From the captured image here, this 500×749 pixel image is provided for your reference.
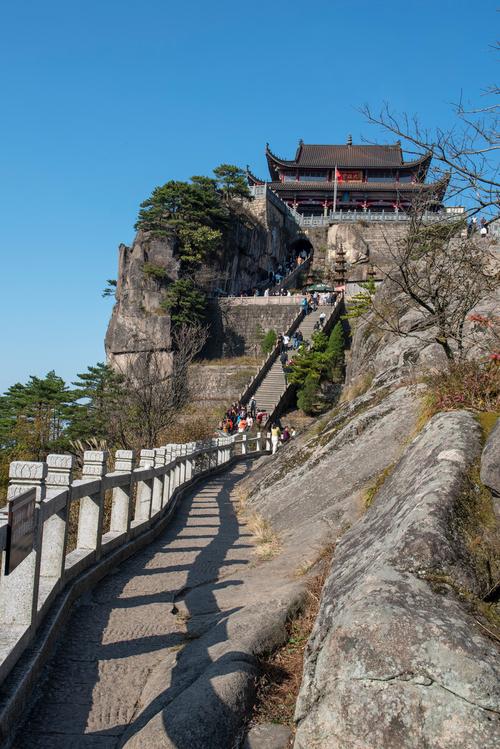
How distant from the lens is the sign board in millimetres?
3662

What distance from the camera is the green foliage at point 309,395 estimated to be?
4034 centimetres

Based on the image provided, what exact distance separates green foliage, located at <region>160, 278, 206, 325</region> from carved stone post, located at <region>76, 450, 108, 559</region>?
4320 centimetres

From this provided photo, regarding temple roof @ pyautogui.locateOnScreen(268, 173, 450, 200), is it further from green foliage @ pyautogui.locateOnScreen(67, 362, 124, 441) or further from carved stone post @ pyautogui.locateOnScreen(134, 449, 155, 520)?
carved stone post @ pyautogui.locateOnScreen(134, 449, 155, 520)

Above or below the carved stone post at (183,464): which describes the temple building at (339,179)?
above

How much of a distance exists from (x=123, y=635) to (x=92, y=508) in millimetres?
1719

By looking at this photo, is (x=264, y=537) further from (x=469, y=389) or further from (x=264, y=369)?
(x=264, y=369)

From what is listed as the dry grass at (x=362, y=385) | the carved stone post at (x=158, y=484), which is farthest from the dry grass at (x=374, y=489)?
the dry grass at (x=362, y=385)

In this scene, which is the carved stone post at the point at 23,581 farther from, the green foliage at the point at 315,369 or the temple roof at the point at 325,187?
the temple roof at the point at 325,187

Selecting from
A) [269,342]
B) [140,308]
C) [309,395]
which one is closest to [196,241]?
[140,308]

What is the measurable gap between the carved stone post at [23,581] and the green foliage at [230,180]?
188ft

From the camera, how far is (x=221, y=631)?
4734 millimetres

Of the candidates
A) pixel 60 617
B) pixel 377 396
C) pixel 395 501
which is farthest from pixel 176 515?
pixel 395 501

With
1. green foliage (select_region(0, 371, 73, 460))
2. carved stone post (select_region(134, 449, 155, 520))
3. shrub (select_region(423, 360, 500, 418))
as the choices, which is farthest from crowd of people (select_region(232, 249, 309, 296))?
shrub (select_region(423, 360, 500, 418))

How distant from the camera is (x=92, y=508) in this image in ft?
22.5
